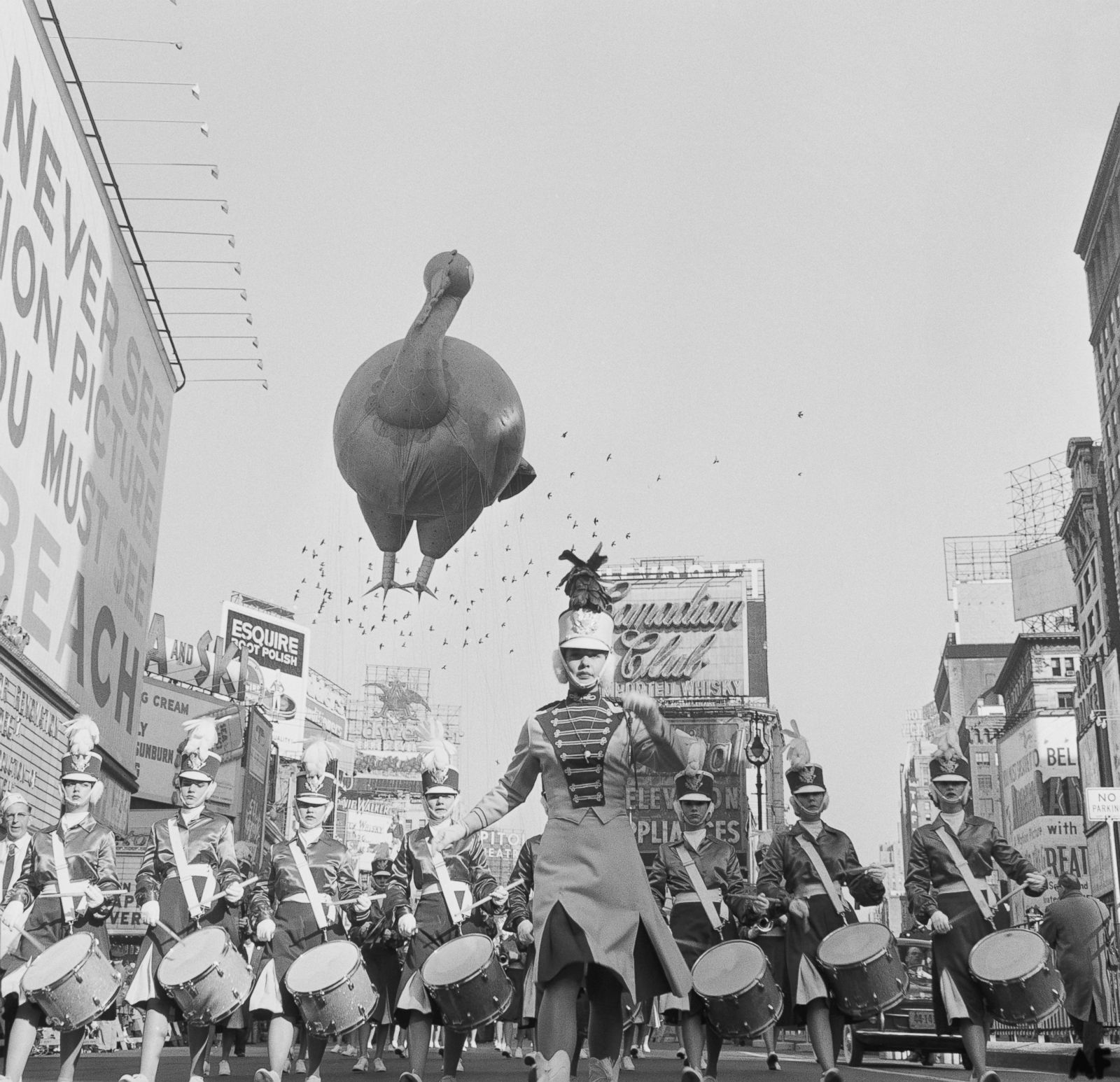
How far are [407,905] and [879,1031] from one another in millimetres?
11460

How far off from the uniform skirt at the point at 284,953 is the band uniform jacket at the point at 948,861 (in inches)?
152

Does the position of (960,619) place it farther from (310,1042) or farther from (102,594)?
(310,1042)

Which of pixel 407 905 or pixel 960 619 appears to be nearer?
pixel 407 905

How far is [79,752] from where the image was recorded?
10109mm

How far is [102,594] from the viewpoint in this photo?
27422 millimetres

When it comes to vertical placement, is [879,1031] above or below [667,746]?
below

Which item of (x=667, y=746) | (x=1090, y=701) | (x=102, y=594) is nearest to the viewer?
(x=667, y=746)

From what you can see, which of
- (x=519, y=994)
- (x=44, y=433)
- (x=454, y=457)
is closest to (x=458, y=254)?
(x=454, y=457)

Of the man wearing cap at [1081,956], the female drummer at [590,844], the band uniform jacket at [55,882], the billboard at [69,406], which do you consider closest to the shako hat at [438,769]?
the band uniform jacket at [55,882]

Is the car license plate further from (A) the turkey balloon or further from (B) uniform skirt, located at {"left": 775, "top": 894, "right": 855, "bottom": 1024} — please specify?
(B) uniform skirt, located at {"left": 775, "top": 894, "right": 855, "bottom": 1024}

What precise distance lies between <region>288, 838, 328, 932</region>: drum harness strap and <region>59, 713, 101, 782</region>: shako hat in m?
1.48

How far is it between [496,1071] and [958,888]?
7.35 m

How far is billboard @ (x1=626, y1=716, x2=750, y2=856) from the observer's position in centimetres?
6888

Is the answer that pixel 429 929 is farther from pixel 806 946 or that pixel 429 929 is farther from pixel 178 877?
pixel 806 946
